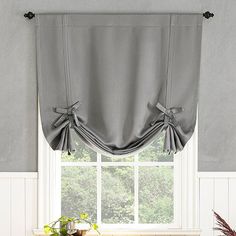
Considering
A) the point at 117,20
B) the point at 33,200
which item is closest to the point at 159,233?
the point at 33,200

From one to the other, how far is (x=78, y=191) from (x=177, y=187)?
0.73m

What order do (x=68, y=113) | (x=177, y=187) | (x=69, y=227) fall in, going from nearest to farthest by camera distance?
(x=69, y=227)
(x=68, y=113)
(x=177, y=187)

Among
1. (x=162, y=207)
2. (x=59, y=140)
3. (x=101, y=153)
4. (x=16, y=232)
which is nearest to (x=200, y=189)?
(x=162, y=207)

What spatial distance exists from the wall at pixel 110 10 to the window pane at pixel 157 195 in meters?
0.29

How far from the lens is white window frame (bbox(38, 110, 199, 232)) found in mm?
3711

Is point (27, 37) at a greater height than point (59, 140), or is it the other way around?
point (27, 37)

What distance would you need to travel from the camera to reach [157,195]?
12.6 feet

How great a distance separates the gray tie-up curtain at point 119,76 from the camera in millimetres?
3678

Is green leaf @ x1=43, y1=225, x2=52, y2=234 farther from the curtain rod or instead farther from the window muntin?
the curtain rod

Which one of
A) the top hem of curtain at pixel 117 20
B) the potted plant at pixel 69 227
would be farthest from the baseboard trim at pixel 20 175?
the top hem of curtain at pixel 117 20

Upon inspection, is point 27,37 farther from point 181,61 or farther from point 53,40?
point 181,61

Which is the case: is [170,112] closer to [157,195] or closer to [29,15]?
[157,195]

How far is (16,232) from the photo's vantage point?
3727 millimetres

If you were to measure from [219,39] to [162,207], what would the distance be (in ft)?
4.24
